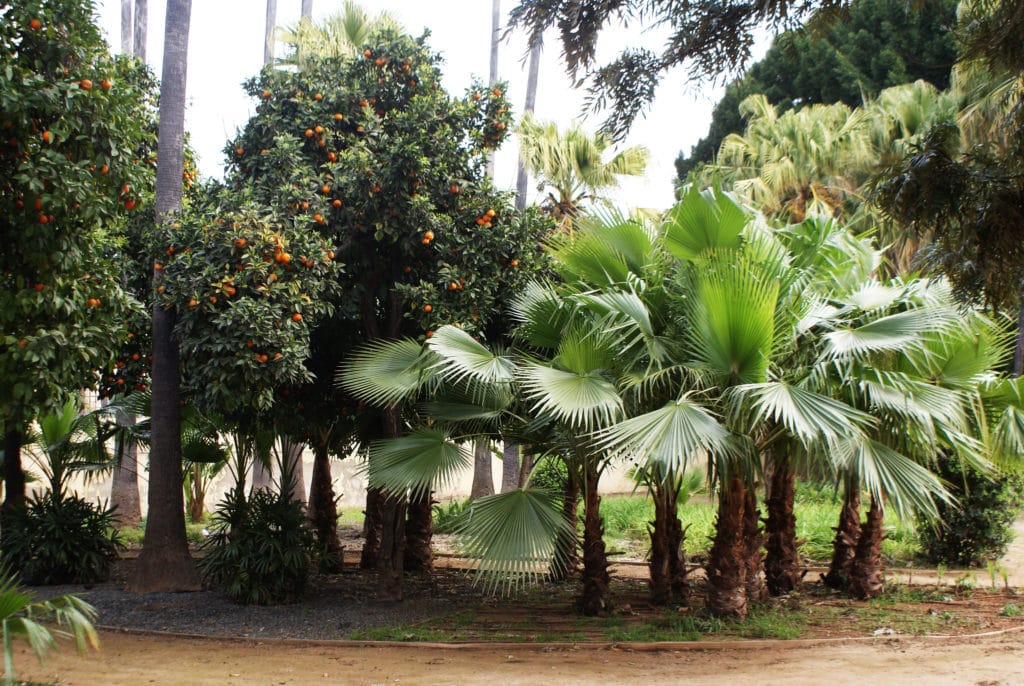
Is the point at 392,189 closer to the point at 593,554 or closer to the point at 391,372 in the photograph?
the point at 391,372

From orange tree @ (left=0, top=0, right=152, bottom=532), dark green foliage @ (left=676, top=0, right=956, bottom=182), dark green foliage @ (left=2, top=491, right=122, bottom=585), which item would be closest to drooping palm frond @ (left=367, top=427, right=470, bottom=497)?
orange tree @ (left=0, top=0, right=152, bottom=532)

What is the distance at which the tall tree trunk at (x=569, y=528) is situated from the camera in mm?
7898

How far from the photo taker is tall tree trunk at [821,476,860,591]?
978 centimetres

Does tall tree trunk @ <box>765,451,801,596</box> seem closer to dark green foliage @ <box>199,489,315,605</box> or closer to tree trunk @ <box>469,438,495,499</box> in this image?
dark green foliage @ <box>199,489,315,605</box>

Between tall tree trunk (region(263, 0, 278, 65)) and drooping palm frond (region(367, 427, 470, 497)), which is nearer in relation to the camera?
drooping palm frond (region(367, 427, 470, 497))


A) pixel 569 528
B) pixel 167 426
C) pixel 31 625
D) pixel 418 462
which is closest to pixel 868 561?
pixel 569 528

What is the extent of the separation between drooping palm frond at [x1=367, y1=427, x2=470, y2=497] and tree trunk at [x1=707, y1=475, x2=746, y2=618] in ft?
7.74

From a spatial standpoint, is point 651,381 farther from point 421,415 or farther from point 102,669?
point 102,669

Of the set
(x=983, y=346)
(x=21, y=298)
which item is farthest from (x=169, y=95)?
(x=983, y=346)

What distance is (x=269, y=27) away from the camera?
1936 cm

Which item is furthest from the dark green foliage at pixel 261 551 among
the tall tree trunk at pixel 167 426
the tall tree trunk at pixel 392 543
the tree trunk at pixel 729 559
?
the tree trunk at pixel 729 559

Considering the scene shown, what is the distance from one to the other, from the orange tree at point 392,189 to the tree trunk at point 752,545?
310cm

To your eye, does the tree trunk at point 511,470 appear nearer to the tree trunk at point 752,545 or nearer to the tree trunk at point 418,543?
the tree trunk at point 418,543

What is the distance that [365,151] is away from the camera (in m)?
9.05
